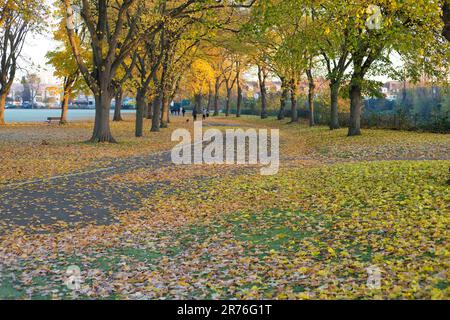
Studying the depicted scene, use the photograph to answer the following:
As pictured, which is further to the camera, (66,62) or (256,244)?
(66,62)

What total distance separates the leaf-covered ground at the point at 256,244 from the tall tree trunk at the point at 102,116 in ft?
40.3

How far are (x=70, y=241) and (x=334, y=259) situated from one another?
4.33 m

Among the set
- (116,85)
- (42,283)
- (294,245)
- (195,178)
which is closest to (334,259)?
(294,245)

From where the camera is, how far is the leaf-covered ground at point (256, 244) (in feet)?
20.0

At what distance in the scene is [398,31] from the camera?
21406mm

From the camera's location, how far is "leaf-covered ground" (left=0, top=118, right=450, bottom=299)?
6.09 m

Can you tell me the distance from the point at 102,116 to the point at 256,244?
1969cm

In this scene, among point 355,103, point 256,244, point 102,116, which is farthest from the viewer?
point 355,103

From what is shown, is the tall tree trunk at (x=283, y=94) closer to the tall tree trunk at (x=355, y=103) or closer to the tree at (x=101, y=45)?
the tall tree trunk at (x=355, y=103)

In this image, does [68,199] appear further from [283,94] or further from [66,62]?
[283,94]

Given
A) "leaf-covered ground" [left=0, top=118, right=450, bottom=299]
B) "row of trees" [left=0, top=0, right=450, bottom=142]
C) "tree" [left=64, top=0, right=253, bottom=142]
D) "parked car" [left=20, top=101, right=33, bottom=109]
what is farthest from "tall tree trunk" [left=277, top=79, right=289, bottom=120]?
"parked car" [left=20, top=101, right=33, bottom=109]

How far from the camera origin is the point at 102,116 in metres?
26.3

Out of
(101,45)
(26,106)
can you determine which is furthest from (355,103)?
(26,106)
